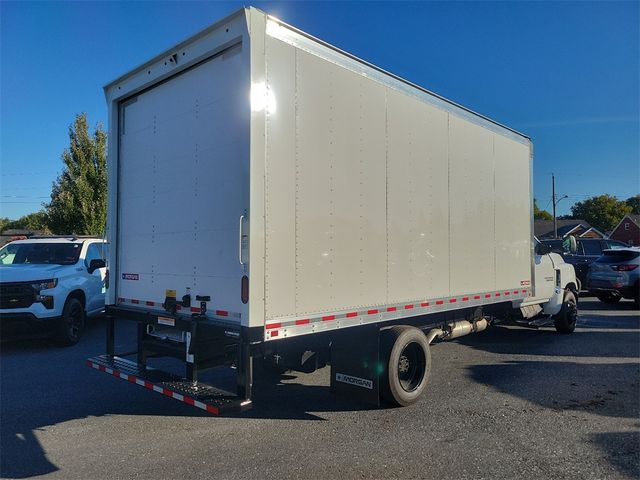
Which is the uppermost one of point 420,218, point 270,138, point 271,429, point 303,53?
point 303,53

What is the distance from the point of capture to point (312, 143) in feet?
13.7

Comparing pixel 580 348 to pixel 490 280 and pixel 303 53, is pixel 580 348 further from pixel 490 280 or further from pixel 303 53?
pixel 303 53

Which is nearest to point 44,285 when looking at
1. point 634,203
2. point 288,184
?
point 288,184

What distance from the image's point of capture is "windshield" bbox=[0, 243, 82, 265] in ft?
30.4

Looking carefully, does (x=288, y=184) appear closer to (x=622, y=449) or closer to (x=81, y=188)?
(x=622, y=449)

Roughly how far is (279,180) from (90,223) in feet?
62.3

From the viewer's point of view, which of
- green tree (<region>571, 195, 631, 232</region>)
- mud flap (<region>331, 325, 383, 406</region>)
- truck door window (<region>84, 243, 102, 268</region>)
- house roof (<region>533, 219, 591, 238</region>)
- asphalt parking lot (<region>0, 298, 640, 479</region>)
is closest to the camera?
asphalt parking lot (<region>0, 298, 640, 479</region>)

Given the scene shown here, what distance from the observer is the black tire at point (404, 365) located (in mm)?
4902

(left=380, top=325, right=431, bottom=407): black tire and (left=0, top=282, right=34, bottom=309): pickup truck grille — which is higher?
(left=0, top=282, right=34, bottom=309): pickup truck grille

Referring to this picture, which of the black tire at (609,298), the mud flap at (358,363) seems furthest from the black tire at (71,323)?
the black tire at (609,298)

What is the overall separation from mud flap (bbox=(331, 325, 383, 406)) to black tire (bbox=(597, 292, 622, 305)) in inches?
521

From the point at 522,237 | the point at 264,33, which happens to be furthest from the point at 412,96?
the point at 522,237

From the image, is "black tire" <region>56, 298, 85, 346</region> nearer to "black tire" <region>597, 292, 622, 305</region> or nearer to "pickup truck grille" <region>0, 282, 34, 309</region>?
"pickup truck grille" <region>0, 282, 34, 309</region>

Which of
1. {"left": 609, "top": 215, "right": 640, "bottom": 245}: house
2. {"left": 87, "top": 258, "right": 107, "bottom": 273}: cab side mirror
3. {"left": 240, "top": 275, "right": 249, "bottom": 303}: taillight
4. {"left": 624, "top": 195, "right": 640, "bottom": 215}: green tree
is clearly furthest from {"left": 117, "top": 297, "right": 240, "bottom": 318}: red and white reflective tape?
{"left": 624, "top": 195, "right": 640, "bottom": 215}: green tree
